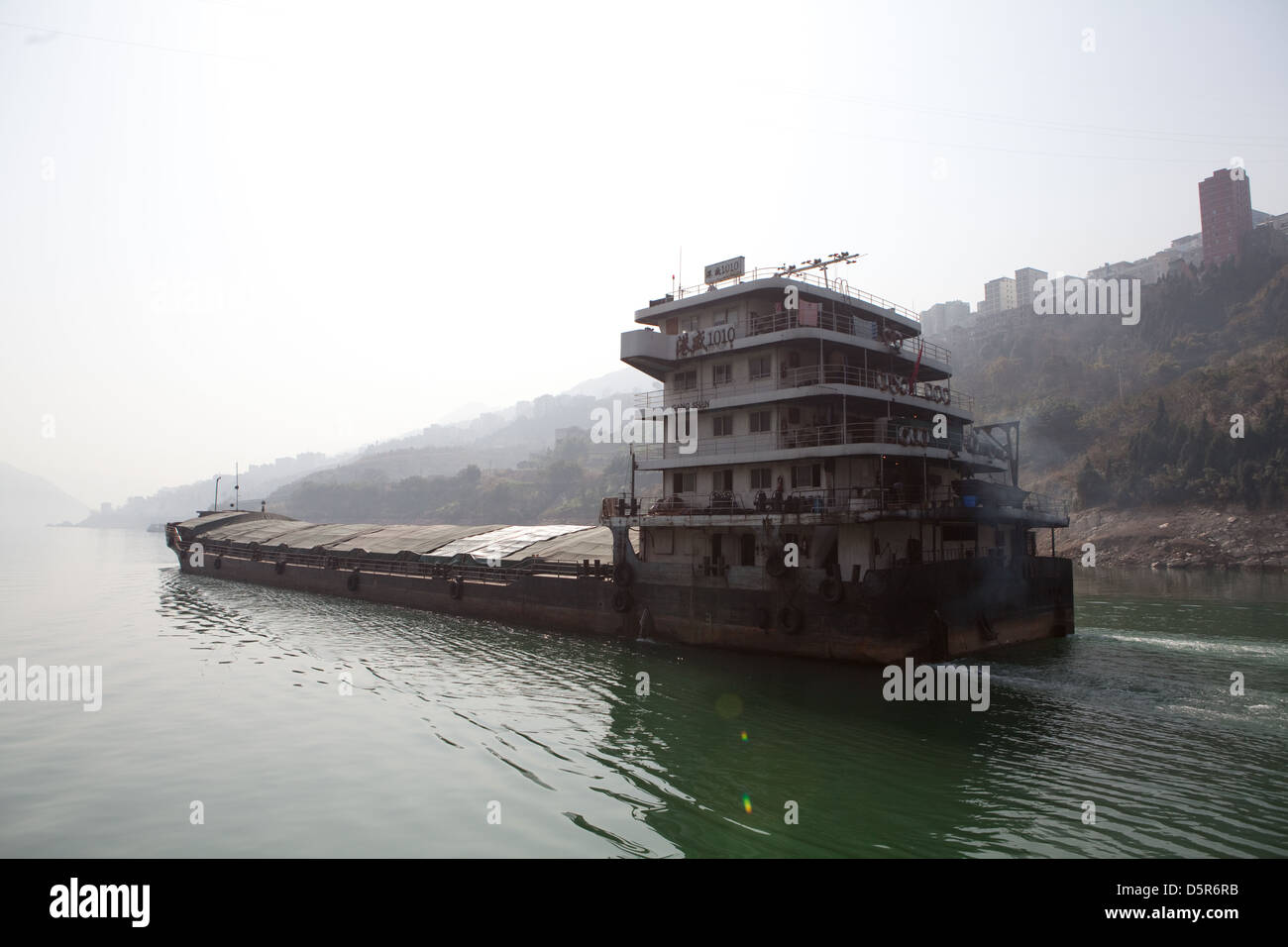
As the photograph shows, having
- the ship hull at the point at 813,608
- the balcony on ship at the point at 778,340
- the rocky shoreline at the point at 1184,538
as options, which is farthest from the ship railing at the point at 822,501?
the rocky shoreline at the point at 1184,538

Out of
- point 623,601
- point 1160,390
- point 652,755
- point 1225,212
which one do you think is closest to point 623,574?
point 623,601

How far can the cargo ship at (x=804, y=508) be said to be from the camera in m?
30.9

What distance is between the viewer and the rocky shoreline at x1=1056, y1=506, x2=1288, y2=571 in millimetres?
82438

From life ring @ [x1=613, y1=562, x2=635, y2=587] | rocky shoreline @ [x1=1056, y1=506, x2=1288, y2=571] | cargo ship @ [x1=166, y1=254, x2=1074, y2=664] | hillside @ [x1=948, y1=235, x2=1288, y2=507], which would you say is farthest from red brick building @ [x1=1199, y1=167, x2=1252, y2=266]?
life ring @ [x1=613, y1=562, x2=635, y2=587]

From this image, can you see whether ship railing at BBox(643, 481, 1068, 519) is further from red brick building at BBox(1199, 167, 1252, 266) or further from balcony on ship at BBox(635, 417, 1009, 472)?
red brick building at BBox(1199, 167, 1252, 266)

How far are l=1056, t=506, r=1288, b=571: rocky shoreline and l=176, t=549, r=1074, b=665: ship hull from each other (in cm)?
5136

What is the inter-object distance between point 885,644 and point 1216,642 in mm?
20272

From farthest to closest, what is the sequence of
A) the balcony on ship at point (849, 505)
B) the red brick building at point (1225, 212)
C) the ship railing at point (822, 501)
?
the red brick building at point (1225, 212) < the ship railing at point (822, 501) < the balcony on ship at point (849, 505)

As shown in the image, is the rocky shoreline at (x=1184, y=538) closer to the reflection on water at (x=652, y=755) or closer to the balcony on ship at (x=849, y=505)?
the balcony on ship at (x=849, y=505)

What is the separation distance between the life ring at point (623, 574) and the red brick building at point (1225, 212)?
191 meters

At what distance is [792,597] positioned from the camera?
31.9 m
